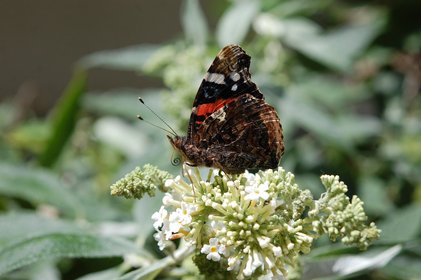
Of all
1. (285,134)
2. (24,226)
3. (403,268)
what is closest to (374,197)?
(285,134)

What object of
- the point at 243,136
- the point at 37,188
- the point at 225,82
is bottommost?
the point at 243,136

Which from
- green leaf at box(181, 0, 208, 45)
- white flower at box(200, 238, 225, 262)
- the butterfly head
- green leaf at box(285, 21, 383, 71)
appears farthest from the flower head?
green leaf at box(285, 21, 383, 71)

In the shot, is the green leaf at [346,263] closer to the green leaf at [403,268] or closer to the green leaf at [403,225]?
the green leaf at [403,268]

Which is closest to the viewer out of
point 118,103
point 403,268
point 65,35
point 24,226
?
point 403,268

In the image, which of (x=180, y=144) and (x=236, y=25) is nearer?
(x=180, y=144)

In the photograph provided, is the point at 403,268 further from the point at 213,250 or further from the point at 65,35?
the point at 65,35

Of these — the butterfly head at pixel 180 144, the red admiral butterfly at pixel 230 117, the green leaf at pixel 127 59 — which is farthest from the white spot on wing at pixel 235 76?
the green leaf at pixel 127 59

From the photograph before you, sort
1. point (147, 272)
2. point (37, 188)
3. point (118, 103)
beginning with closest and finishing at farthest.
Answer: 1. point (147, 272)
2. point (37, 188)
3. point (118, 103)

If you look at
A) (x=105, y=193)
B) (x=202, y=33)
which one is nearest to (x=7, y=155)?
(x=105, y=193)
